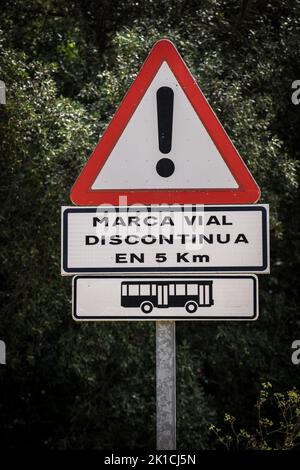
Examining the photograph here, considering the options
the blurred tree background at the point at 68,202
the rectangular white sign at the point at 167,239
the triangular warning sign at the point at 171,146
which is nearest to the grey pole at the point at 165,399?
the rectangular white sign at the point at 167,239

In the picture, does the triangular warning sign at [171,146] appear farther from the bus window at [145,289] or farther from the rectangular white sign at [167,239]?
the bus window at [145,289]

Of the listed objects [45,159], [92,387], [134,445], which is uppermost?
[45,159]

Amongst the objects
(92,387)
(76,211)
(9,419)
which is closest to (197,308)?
(76,211)

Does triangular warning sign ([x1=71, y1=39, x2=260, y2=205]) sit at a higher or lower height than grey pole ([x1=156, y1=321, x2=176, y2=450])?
higher

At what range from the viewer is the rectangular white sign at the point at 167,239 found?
3.05 meters

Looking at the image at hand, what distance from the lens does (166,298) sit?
301cm

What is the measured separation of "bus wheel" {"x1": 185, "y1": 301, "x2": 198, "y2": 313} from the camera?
9.82ft

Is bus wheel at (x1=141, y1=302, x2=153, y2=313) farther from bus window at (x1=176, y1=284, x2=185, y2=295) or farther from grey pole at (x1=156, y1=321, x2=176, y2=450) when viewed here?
grey pole at (x1=156, y1=321, x2=176, y2=450)

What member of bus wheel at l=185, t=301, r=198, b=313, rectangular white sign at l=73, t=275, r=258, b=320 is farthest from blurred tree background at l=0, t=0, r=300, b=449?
bus wheel at l=185, t=301, r=198, b=313

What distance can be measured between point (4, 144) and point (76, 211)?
4.27 meters

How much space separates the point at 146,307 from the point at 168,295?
9 cm

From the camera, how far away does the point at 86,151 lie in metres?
7.29
